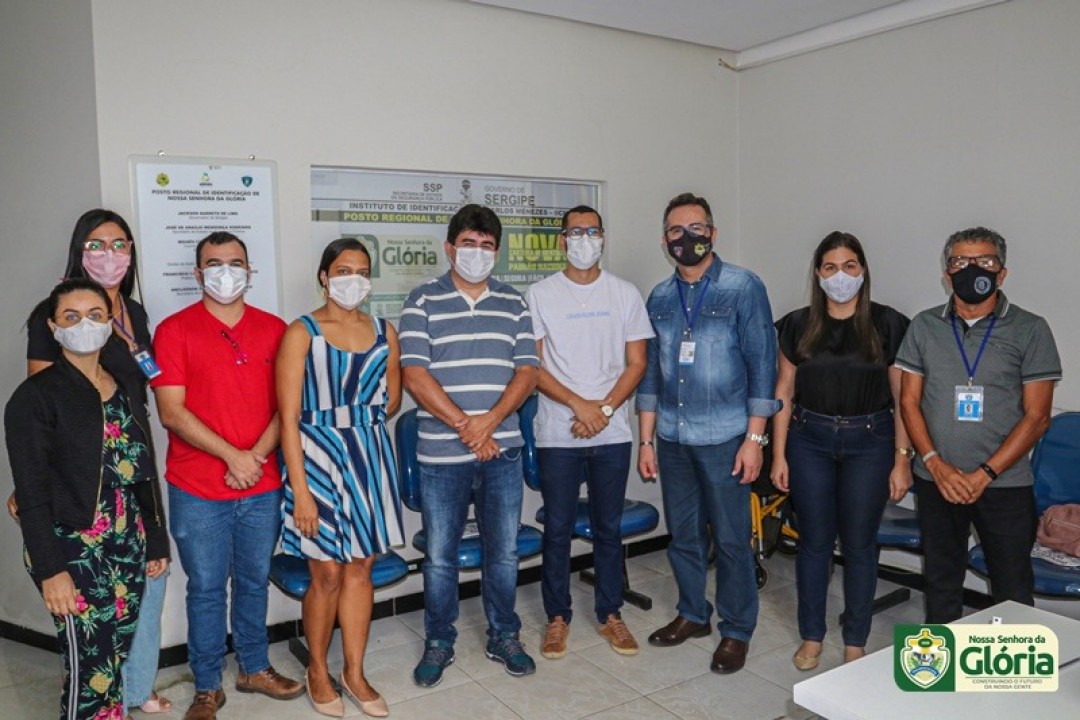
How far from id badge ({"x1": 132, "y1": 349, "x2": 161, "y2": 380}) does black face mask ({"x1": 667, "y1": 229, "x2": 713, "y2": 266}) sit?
1.87 m

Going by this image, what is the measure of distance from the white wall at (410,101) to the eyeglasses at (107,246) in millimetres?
490

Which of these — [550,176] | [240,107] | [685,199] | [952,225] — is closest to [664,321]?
[685,199]

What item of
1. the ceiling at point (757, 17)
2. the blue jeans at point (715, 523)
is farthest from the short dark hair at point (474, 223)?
the ceiling at point (757, 17)

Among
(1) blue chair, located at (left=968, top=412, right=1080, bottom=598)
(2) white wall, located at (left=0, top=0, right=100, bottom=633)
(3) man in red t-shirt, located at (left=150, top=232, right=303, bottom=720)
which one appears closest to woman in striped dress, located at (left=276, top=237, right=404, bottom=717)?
(3) man in red t-shirt, located at (left=150, top=232, right=303, bottom=720)

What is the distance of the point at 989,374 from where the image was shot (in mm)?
2842

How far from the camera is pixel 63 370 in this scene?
2328mm

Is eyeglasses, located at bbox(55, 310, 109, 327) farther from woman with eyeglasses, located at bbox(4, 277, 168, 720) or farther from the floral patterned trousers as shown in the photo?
the floral patterned trousers

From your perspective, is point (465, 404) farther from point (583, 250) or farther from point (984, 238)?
point (984, 238)

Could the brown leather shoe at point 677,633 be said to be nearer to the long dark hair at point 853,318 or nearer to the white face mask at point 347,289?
the long dark hair at point 853,318

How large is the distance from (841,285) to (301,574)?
87.1 inches

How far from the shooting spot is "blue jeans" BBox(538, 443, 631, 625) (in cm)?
336

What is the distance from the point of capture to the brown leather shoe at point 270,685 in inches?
121

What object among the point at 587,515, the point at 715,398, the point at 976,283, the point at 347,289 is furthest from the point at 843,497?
the point at 347,289

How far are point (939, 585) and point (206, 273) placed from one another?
2.73 m
